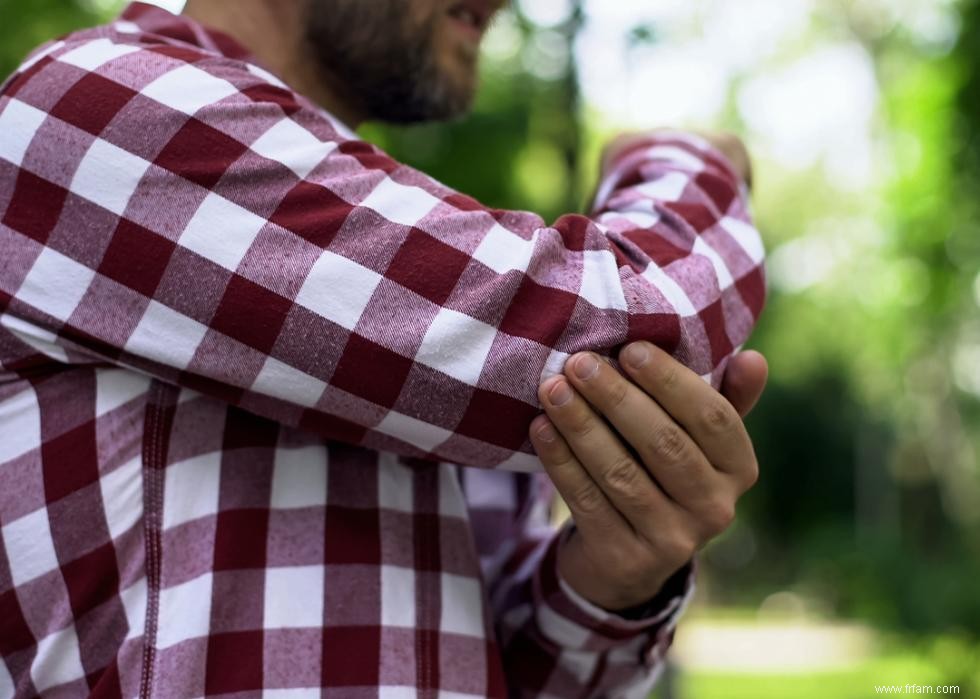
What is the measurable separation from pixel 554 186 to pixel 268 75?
6.96 m

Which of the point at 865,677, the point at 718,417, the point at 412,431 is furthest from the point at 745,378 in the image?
the point at 865,677

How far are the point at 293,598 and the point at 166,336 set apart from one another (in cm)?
35

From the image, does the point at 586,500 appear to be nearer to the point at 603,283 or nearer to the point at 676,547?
the point at 676,547

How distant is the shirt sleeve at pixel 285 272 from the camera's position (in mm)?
1149

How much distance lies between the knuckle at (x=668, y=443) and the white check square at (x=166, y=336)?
0.51 m

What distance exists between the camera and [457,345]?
3.76 ft

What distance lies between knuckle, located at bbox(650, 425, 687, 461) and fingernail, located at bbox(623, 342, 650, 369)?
9 centimetres

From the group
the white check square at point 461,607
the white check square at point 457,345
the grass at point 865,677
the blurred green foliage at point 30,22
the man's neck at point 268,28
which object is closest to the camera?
the white check square at point 457,345

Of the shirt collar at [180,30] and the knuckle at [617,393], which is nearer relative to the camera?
the knuckle at [617,393]

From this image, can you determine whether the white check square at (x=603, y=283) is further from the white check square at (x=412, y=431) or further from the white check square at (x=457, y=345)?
the white check square at (x=412, y=431)

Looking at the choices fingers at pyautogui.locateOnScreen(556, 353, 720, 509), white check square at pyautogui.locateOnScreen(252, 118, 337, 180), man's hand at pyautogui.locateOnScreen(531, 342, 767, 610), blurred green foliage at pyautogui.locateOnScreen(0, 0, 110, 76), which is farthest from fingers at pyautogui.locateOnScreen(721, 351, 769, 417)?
blurred green foliage at pyautogui.locateOnScreen(0, 0, 110, 76)

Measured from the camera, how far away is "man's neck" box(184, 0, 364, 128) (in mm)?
1600

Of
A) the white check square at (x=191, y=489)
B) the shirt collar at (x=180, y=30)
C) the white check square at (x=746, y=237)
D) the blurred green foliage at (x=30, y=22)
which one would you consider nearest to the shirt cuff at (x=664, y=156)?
the white check square at (x=746, y=237)

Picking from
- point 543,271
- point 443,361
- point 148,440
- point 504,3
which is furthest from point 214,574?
point 504,3
